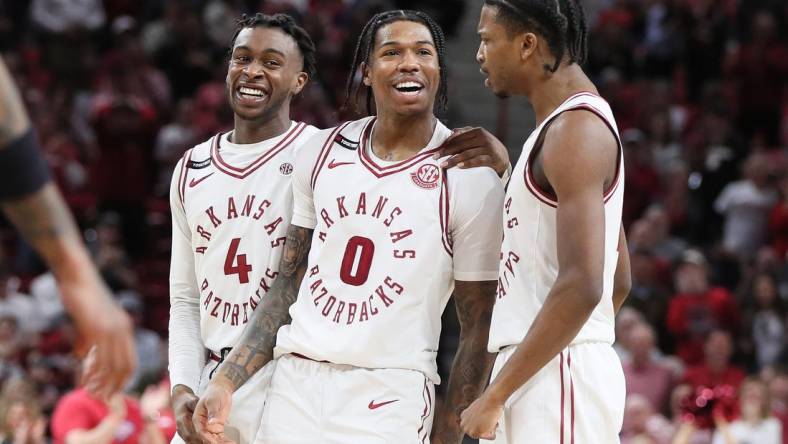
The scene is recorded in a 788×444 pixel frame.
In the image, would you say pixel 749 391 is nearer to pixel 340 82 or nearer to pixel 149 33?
pixel 340 82

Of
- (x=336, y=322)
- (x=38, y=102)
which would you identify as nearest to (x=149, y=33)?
(x=38, y=102)

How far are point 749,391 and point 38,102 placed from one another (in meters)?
7.44

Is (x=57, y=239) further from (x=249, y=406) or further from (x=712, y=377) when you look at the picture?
(x=712, y=377)

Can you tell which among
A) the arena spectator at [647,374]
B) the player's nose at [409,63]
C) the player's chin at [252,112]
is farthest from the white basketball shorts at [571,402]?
the arena spectator at [647,374]

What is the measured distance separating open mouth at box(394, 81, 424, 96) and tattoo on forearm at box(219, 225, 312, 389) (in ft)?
1.97

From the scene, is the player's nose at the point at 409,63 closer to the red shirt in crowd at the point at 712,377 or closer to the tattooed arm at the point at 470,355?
the tattooed arm at the point at 470,355

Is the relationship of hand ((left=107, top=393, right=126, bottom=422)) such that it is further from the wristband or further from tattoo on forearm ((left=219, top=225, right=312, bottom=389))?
the wristband

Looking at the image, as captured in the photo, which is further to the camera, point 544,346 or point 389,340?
point 389,340

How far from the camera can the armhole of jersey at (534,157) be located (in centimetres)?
385

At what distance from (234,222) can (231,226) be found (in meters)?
0.02

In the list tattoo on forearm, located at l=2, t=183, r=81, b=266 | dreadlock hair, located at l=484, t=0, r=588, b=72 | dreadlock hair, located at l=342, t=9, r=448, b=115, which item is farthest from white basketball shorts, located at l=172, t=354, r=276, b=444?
tattoo on forearm, located at l=2, t=183, r=81, b=266

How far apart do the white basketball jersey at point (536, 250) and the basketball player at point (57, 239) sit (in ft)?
5.12

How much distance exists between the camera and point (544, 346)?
3.71m

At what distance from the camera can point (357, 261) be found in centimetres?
429
